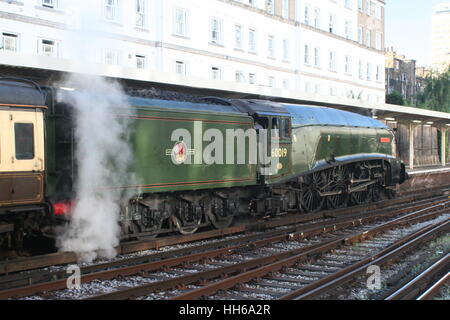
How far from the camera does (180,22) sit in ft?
95.3

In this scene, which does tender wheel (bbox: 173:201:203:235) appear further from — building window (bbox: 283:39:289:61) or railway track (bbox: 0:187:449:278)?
building window (bbox: 283:39:289:61)

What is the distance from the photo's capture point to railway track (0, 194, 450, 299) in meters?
7.18

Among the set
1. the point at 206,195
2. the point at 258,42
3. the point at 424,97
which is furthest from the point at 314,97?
the point at 424,97

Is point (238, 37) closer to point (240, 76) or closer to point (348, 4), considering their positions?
point (240, 76)

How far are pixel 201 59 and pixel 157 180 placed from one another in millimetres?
21227

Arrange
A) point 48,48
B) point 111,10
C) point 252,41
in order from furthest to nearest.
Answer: point 252,41 → point 111,10 → point 48,48

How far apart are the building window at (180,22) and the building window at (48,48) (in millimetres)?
7380

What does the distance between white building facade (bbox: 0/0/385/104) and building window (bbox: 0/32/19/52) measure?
0.13ft

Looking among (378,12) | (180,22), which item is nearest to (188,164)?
(180,22)

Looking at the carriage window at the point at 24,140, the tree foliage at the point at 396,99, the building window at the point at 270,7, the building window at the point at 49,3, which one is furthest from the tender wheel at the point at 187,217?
the tree foliage at the point at 396,99

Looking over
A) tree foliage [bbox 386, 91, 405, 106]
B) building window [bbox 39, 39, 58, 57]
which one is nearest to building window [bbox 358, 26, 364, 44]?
tree foliage [bbox 386, 91, 405, 106]

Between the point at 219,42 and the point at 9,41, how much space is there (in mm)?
13314

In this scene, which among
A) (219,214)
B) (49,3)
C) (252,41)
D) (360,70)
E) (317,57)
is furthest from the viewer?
(360,70)

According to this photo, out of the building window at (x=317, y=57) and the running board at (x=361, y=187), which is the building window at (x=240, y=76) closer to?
the building window at (x=317, y=57)
